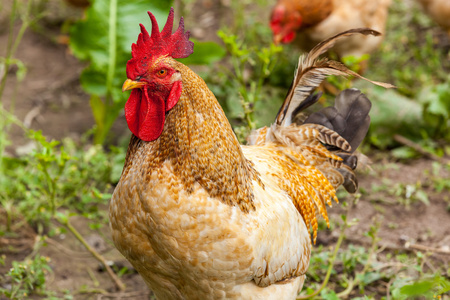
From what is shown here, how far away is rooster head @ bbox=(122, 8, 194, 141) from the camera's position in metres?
2.24

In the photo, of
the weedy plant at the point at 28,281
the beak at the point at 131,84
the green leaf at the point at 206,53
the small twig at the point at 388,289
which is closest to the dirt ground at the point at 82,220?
the weedy plant at the point at 28,281

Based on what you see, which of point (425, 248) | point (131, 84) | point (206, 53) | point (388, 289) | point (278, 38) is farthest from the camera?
point (278, 38)

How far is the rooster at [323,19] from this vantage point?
534 centimetres

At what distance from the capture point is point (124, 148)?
4840mm

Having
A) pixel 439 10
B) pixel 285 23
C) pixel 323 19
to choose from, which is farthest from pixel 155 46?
pixel 439 10

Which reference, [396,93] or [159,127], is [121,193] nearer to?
[159,127]

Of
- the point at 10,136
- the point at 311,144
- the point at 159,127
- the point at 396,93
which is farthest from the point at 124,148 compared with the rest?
the point at 396,93

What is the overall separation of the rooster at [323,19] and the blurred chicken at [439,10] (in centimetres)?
77

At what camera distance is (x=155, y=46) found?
2285 millimetres

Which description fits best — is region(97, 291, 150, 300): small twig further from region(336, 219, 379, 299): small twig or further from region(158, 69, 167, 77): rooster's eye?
region(158, 69, 167, 77): rooster's eye

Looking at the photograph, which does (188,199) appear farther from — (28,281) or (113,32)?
(113,32)

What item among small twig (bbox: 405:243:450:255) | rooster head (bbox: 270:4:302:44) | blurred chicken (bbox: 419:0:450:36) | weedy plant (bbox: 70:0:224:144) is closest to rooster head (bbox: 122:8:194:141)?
small twig (bbox: 405:243:450:255)

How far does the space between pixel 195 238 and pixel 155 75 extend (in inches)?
29.7

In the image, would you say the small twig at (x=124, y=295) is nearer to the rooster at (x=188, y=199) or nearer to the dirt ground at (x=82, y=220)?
the dirt ground at (x=82, y=220)
